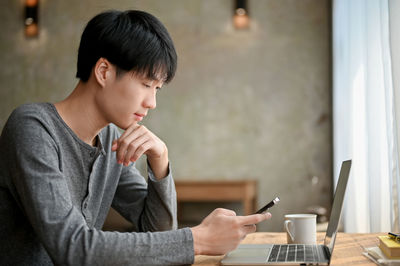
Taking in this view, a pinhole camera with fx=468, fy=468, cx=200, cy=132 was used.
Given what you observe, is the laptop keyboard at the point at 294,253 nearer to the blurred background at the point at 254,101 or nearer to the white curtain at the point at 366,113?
the white curtain at the point at 366,113

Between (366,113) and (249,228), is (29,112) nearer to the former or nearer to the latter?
(249,228)

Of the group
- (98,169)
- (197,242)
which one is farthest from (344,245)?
(98,169)

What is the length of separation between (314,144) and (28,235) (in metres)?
3.63

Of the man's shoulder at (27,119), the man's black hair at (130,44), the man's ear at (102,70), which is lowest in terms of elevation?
the man's shoulder at (27,119)

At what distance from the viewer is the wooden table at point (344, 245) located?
41.8 inches

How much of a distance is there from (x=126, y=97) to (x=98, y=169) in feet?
0.91

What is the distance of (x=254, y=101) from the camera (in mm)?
4621

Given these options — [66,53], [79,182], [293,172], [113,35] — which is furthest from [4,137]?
[66,53]

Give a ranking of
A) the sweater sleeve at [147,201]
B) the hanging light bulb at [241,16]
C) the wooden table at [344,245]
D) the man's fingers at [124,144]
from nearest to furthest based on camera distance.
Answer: the wooden table at [344,245]
the man's fingers at [124,144]
the sweater sleeve at [147,201]
the hanging light bulb at [241,16]

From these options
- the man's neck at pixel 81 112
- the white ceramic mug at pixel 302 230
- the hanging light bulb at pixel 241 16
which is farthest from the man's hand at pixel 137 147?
the hanging light bulb at pixel 241 16

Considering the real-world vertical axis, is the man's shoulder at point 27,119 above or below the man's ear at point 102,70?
below

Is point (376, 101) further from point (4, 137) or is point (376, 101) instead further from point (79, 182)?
point (4, 137)

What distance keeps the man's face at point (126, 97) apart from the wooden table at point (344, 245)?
414 mm

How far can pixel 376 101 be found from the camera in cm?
220
